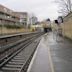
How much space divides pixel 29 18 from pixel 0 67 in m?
184

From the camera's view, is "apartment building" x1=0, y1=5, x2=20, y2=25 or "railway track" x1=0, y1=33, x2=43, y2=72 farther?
"apartment building" x1=0, y1=5, x2=20, y2=25

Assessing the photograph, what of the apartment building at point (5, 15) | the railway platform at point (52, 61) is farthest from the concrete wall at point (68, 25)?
the apartment building at point (5, 15)

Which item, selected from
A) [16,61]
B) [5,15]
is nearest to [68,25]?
[16,61]

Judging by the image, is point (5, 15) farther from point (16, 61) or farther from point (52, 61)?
point (52, 61)

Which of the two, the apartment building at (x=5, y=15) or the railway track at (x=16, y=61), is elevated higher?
the apartment building at (x=5, y=15)

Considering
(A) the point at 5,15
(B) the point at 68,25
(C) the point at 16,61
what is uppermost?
(A) the point at 5,15

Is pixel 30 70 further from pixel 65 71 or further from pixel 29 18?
pixel 29 18

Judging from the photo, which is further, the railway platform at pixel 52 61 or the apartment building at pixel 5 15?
the apartment building at pixel 5 15

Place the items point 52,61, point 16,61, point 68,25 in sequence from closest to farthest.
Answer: point 52,61
point 16,61
point 68,25

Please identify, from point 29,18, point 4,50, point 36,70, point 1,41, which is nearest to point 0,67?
point 36,70

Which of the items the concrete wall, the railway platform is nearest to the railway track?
the railway platform

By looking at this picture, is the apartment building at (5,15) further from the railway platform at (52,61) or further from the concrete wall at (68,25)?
the railway platform at (52,61)

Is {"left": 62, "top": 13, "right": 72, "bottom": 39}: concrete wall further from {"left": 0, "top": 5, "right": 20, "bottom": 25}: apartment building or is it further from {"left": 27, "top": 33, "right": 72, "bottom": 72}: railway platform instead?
{"left": 0, "top": 5, "right": 20, "bottom": 25}: apartment building

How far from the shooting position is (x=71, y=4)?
57.9 meters
